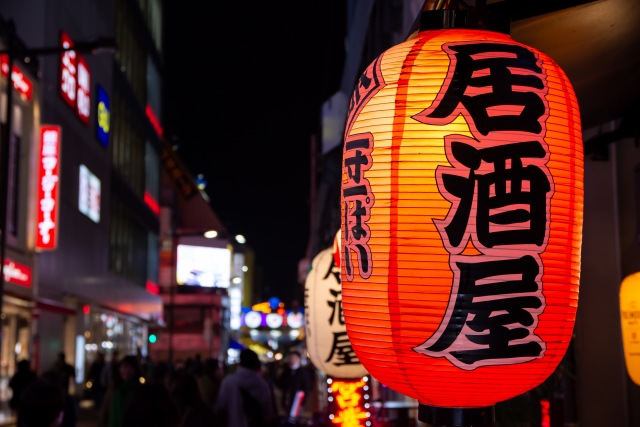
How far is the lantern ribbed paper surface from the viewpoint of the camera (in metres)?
4.34

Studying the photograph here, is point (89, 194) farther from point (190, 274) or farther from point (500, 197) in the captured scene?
point (190, 274)

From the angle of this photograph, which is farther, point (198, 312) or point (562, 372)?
point (198, 312)

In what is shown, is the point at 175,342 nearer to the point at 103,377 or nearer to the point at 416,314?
the point at 103,377

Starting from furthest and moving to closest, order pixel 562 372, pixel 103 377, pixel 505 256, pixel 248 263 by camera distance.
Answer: pixel 248 263, pixel 103 377, pixel 562 372, pixel 505 256

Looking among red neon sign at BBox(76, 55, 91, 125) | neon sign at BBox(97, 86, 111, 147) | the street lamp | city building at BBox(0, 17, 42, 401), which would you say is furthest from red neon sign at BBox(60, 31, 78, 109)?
the street lamp

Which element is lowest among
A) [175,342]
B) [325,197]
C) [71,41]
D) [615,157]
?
[175,342]

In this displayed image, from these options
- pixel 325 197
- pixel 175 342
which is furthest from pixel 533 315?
pixel 175 342

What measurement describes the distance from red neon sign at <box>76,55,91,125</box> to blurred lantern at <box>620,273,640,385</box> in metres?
24.4

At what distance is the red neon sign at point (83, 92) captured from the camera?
29.8 m

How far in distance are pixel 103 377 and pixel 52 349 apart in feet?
6.82

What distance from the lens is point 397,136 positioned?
15.0 ft

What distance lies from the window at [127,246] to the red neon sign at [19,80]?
14889 mm

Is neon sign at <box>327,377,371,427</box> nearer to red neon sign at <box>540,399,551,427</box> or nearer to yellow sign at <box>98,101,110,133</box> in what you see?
red neon sign at <box>540,399,551,427</box>


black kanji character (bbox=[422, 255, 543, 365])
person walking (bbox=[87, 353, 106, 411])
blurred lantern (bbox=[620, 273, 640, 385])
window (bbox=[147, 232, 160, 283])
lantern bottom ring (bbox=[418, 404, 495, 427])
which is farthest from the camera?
window (bbox=[147, 232, 160, 283])
